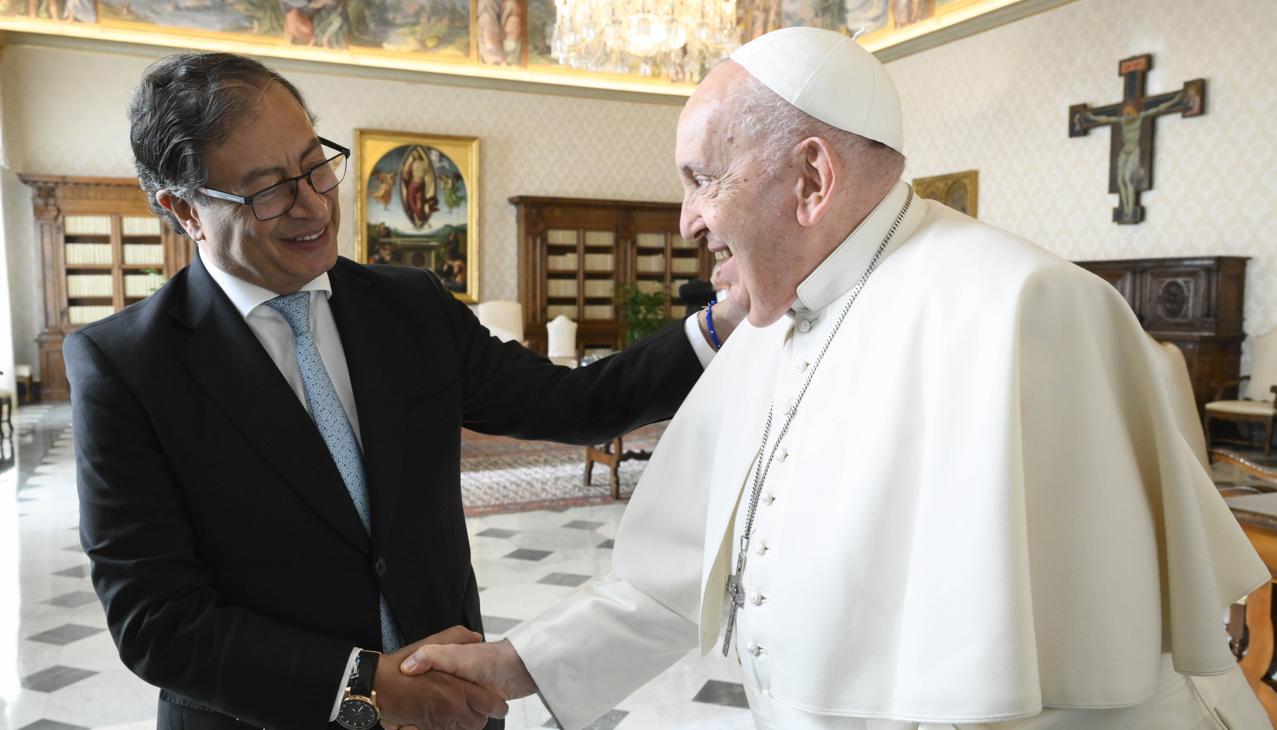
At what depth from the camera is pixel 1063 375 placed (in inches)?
45.4

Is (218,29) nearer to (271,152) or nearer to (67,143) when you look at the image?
(67,143)

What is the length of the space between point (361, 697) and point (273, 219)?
30.6 inches

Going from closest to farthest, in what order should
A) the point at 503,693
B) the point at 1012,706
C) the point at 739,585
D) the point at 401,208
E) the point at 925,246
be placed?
the point at 1012,706, the point at 925,246, the point at 739,585, the point at 503,693, the point at 401,208

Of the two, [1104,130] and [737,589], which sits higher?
[1104,130]

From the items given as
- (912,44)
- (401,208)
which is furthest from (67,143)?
(912,44)

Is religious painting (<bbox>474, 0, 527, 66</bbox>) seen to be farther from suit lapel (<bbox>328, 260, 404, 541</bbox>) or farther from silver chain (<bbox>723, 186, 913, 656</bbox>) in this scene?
silver chain (<bbox>723, 186, 913, 656</bbox>)

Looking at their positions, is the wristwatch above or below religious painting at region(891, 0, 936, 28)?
below

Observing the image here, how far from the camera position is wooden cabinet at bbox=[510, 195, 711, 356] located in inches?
567

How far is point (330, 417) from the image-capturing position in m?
1.60

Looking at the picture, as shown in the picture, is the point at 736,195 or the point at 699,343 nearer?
the point at 736,195

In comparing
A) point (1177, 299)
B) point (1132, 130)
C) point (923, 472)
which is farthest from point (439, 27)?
point (923, 472)

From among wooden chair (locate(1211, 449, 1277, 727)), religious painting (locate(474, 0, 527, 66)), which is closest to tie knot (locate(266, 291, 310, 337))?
wooden chair (locate(1211, 449, 1277, 727))

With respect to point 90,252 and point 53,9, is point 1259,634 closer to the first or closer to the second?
point 90,252

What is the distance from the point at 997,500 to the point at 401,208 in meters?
13.4
